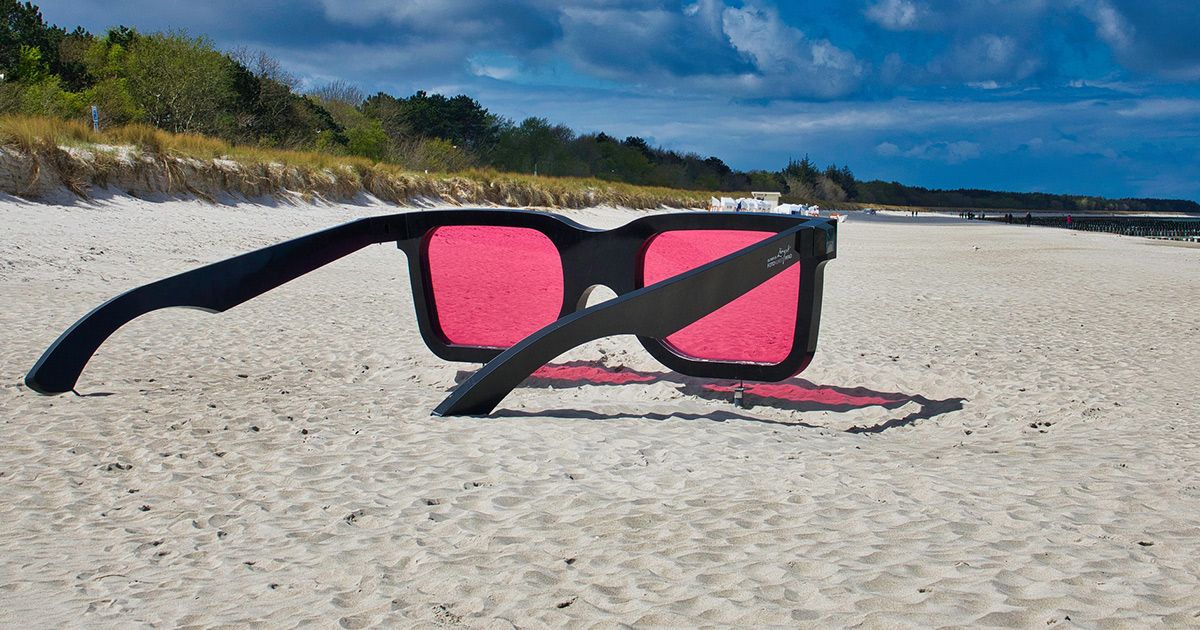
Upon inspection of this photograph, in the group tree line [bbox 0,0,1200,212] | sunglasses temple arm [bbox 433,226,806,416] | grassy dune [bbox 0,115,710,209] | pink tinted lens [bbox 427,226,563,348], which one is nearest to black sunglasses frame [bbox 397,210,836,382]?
pink tinted lens [bbox 427,226,563,348]

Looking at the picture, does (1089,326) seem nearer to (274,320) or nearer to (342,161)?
(274,320)

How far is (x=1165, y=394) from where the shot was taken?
4.99 m

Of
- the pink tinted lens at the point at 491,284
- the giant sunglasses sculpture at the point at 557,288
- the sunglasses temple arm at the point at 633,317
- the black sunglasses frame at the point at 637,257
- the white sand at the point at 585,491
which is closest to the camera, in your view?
the white sand at the point at 585,491

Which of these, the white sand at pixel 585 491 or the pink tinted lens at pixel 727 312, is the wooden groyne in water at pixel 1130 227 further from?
the pink tinted lens at pixel 727 312

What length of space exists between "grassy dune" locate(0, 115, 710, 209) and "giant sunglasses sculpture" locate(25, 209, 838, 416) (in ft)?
30.0

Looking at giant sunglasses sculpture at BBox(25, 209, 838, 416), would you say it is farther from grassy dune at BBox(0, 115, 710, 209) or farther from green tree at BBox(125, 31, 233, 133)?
green tree at BBox(125, 31, 233, 133)

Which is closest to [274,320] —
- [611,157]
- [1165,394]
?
[1165,394]

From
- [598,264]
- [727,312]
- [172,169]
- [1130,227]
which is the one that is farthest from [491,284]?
[1130,227]

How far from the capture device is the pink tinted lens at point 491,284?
4809 millimetres

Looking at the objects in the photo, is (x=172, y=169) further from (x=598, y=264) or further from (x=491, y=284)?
(x=598, y=264)

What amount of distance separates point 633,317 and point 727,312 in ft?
3.00

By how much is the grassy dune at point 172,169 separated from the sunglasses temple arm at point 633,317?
1038 centimetres

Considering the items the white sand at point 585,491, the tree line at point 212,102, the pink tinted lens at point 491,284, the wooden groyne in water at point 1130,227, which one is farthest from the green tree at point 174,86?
the wooden groyne in water at point 1130,227

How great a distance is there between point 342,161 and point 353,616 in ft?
63.5
